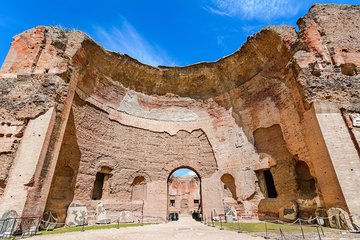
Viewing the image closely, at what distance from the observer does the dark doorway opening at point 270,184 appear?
1214 cm

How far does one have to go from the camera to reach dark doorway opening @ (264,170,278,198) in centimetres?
1214

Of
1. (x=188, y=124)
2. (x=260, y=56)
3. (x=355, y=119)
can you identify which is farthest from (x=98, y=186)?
(x=355, y=119)

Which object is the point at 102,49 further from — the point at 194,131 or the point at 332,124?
the point at 332,124

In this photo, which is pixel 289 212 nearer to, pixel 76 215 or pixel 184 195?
pixel 76 215

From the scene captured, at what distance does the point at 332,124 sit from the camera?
26.6ft

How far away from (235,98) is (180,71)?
14.0ft

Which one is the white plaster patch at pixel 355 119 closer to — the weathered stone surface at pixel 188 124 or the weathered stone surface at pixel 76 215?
the weathered stone surface at pixel 188 124

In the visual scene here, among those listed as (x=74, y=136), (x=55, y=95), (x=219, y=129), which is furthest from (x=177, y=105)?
(x=55, y=95)

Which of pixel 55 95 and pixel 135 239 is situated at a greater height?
pixel 55 95

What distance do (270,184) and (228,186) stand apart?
2.45 meters

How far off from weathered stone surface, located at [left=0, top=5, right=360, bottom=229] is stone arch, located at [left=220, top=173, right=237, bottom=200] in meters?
0.06

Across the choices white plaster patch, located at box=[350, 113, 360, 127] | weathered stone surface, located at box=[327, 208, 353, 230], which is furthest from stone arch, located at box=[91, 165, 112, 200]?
white plaster patch, located at box=[350, 113, 360, 127]

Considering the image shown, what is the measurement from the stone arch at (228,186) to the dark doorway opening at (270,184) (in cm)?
191

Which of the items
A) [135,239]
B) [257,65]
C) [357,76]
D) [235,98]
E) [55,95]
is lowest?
[135,239]
